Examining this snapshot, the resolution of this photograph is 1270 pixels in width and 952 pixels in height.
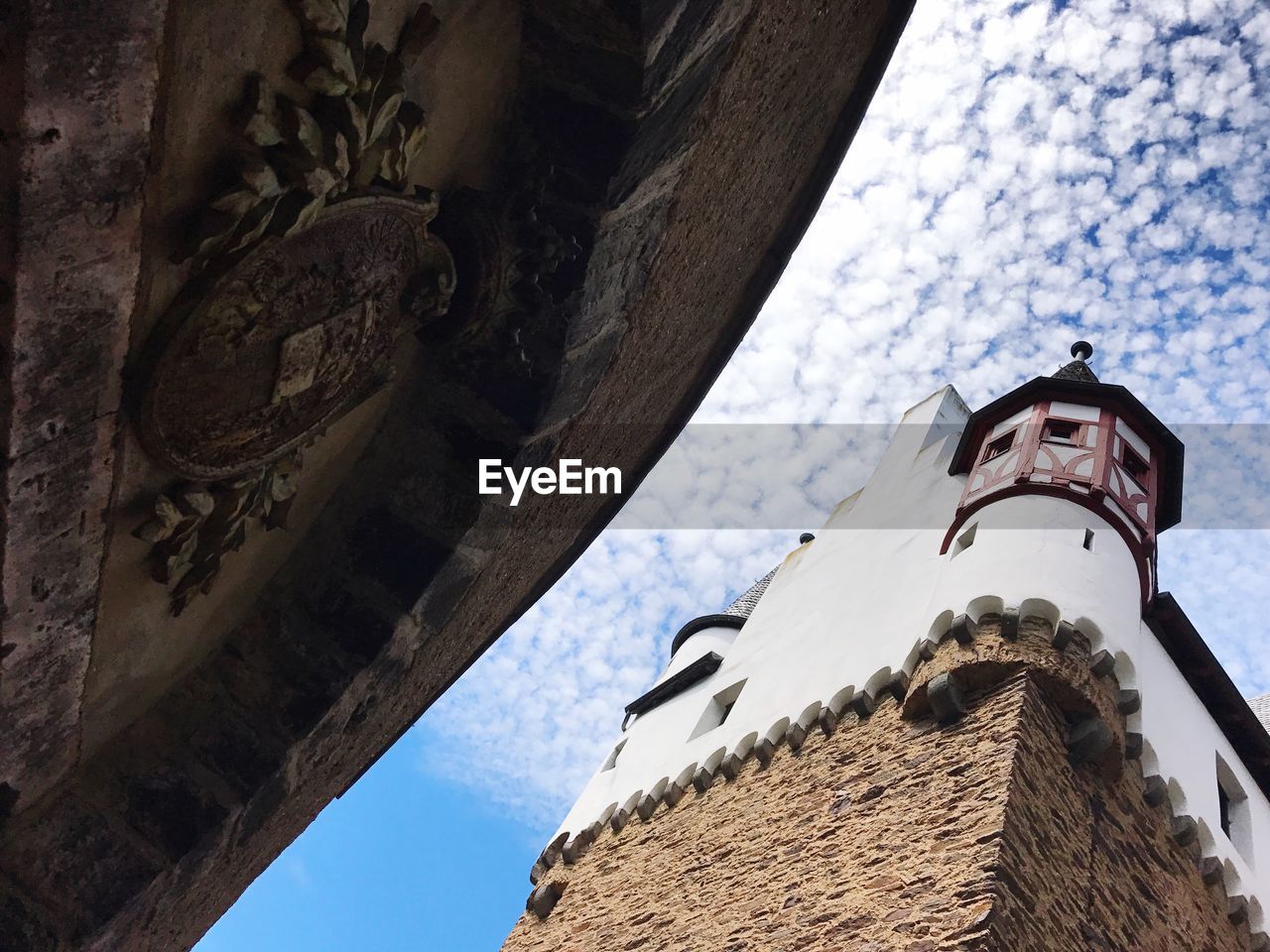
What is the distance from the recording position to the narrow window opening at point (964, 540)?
9.35 meters

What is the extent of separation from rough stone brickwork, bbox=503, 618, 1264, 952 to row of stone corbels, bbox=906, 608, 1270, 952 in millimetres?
40

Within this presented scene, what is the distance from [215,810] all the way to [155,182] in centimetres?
163

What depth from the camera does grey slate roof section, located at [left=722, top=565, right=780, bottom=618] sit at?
47.4ft

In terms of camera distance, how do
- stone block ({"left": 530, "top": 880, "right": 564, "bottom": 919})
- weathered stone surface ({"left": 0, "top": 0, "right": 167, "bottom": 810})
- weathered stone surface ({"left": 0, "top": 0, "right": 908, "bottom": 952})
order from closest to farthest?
1. weathered stone surface ({"left": 0, "top": 0, "right": 167, "bottom": 810})
2. weathered stone surface ({"left": 0, "top": 0, "right": 908, "bottom": 952})
3. stone block ({"left": 530, "top": 880, "right": 564, "bottom": 919})

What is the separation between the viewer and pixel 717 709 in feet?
37.2

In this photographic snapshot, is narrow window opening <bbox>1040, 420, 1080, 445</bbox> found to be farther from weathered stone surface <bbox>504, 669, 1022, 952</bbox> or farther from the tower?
weathered stone surface <bbox>504, 669, 1022, 952</bbox>

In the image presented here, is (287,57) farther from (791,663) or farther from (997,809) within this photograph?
(791,663)

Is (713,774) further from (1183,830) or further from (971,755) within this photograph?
(1183,830)

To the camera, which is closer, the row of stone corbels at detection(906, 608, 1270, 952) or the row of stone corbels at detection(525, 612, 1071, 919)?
the row of stone corbels at detection(906, 608, 1270, 952)

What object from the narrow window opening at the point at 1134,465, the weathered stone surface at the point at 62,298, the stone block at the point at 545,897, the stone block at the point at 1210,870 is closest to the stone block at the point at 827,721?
the stone block at the point at 1210,870

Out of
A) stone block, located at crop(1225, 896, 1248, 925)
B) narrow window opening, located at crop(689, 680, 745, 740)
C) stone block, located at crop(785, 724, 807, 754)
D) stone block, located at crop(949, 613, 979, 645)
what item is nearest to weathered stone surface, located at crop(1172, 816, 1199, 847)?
stone block, located at crop(1225, 896, 1248, 925)

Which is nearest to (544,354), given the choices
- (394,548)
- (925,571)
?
(394,548)

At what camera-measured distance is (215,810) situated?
9.90 feet

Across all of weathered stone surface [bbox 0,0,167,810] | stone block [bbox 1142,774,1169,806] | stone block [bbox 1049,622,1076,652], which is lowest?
weathered stone surface [bbox 0,0,167,810]
